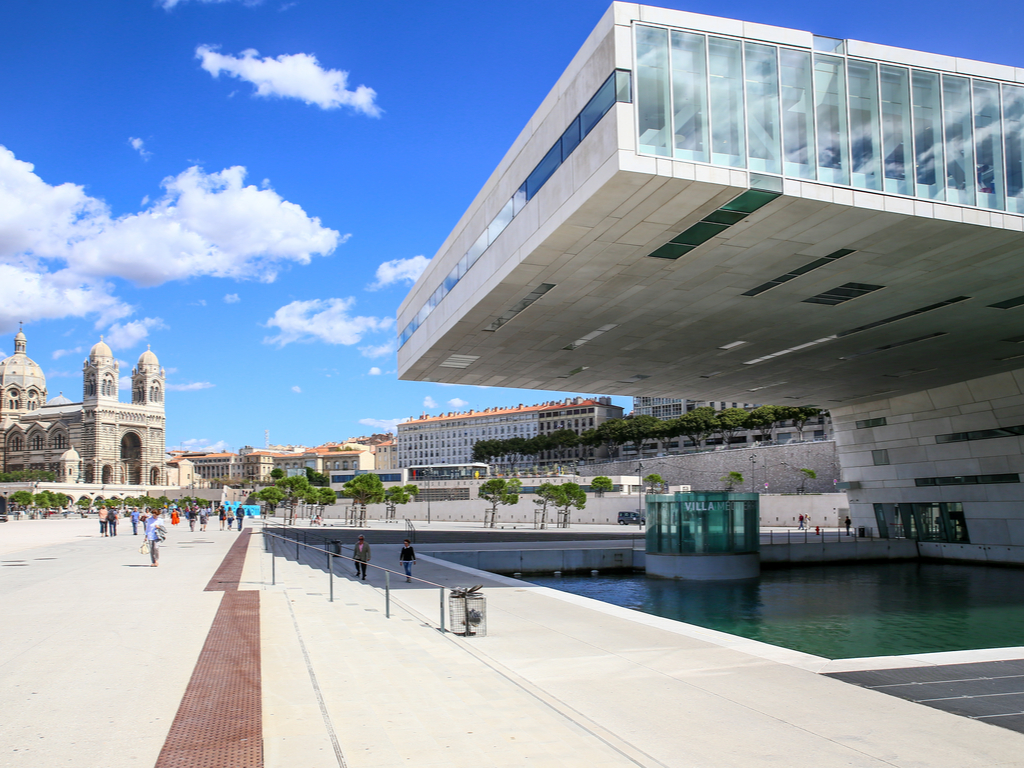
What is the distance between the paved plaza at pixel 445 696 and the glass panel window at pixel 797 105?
957 centimetres

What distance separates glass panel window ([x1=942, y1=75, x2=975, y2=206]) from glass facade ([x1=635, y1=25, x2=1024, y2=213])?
0.02m

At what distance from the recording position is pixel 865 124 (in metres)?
16.0

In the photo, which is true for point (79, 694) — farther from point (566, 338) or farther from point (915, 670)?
point (566, 338)

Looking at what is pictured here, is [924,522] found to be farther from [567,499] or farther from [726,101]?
[726,101]

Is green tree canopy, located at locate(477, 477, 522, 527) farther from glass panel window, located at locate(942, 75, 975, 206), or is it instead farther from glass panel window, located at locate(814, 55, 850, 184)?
glass panel window, located at locate(814, 55, 850, 184)

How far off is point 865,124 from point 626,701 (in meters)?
12.9

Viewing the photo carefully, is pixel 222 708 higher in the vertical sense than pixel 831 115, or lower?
lower

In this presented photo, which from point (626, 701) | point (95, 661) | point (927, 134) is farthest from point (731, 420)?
point (95, 661)

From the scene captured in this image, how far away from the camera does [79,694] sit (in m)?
9.57

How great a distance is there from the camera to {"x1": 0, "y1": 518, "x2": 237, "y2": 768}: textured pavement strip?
7656mm

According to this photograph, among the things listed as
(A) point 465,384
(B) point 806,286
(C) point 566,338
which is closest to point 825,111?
(B) point 806,286

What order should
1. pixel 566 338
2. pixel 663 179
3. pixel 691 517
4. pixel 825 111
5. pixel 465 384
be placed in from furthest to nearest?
pixel 465 384 → pixel 691 517 → pixel 566 338 → pixel 825 111 → pixel 663 179

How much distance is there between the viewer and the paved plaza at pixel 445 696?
7.39 m

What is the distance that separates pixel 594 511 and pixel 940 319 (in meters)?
56.1
